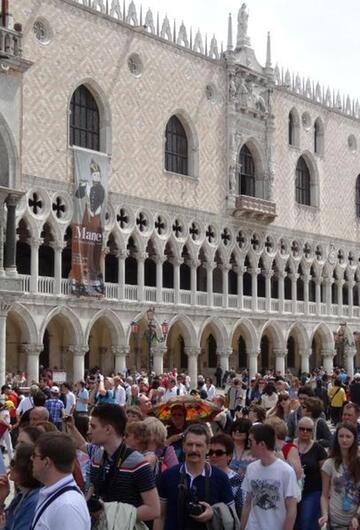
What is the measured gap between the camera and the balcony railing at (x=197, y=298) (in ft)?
86.0

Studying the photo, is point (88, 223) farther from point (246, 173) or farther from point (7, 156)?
point (246, 173)

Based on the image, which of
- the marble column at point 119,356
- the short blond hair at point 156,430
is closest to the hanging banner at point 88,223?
the marble column at point 119,356

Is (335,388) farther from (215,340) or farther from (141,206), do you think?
(215,340)

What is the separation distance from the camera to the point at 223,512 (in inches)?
196

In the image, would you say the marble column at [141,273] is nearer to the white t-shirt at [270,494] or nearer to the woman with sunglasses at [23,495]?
the white t-shirt at [270,494]

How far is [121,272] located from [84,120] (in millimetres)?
4575

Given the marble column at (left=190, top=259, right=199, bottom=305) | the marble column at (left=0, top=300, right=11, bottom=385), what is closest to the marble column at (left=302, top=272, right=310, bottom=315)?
the marble column at (left=190, top=259, right=199, bottom=305)

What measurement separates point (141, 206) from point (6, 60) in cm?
693

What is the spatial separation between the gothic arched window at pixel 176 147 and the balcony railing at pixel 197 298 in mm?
4022

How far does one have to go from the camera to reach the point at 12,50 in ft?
80.8

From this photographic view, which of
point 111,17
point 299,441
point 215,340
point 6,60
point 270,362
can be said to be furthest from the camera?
point 270,362

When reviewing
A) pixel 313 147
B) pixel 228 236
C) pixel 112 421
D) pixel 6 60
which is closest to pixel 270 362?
pixel 228 236

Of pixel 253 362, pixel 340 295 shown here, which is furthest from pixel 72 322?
pixel 340 295

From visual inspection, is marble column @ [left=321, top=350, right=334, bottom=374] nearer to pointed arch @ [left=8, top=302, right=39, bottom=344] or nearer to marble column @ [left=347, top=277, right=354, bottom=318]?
marble column @ [left=347, top=277, right=354, bottom=318]
